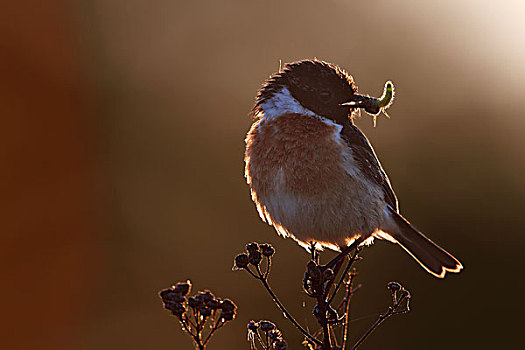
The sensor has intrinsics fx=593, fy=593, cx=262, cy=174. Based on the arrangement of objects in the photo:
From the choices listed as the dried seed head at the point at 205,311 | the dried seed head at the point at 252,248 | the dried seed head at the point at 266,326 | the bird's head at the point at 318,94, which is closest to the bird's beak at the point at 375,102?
the bird's head at the point at 318,94

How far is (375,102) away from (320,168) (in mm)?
840

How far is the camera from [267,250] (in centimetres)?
407

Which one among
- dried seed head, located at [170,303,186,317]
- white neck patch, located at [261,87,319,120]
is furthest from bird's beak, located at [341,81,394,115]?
dried seed head, located at [170,303,186,317]

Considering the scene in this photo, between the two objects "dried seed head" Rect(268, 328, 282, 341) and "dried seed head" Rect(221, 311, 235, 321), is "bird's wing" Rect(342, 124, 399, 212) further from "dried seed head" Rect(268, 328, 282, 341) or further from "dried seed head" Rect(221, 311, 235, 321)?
"dried seed head" Rect(221, 311, 235, 321)

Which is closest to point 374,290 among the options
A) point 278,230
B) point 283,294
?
point 283,294

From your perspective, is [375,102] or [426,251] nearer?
[375,102]

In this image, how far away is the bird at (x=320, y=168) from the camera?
4.78 metres

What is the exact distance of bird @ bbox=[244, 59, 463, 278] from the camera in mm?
4781

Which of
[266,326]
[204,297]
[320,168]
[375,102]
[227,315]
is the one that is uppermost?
[375,102]

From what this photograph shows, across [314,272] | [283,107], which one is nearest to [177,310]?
[314,272]

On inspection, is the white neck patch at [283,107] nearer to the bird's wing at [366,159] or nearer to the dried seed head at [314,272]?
the bird's wing at [366,159]

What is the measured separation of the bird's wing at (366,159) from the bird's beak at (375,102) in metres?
0.21

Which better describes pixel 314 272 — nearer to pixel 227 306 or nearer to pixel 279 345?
pixel 279 345

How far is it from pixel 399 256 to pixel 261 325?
11.4 m
